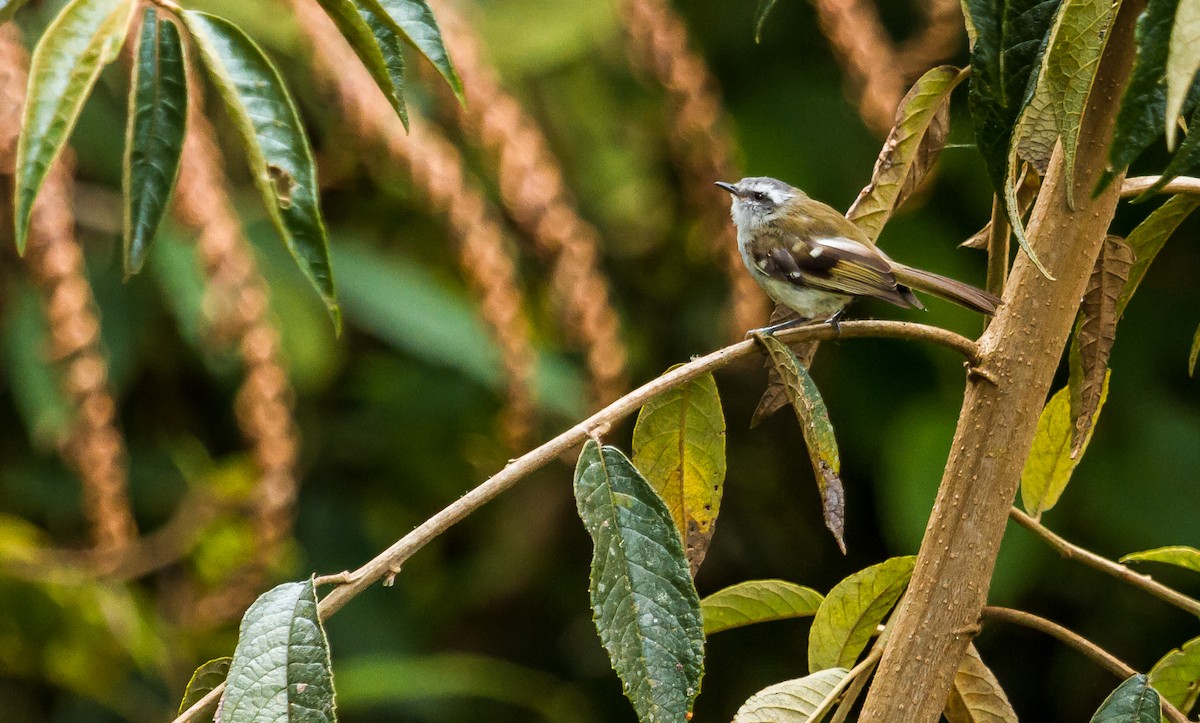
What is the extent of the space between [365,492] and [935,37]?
231 cm

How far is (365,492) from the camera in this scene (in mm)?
4055

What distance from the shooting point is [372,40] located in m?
0.91

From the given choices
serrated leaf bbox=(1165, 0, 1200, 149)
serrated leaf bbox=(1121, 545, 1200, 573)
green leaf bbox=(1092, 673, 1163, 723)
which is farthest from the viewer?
serrated leaf bbox=(1121, 545, 1200, 573)

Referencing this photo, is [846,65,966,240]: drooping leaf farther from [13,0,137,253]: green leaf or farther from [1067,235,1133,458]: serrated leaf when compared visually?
[13,0,137,253]: green leaf

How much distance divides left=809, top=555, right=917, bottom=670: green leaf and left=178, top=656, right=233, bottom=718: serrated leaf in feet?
1.71

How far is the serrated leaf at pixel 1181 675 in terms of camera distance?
1.16 metres

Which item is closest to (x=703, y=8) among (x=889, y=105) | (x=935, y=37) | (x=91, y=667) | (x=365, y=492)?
(x=935, y=37)

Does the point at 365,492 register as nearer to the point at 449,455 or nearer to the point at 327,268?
the point at 449,455

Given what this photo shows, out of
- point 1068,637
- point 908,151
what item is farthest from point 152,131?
point 1068,637

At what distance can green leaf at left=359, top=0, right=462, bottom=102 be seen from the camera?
3.04 feet

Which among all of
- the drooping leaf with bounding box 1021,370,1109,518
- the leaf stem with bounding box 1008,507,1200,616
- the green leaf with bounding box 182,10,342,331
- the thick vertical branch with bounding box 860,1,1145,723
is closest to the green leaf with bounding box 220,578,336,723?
the green leaf with bounding box 182,10,342,331

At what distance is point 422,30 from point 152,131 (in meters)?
0.21

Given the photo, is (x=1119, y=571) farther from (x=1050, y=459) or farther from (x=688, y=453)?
(x=688, y=453)

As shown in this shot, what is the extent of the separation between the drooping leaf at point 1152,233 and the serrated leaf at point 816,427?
33 centimetres
